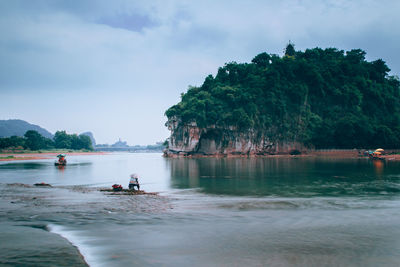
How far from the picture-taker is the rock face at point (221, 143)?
8794cm

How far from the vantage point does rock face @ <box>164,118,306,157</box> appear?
87.9 meters

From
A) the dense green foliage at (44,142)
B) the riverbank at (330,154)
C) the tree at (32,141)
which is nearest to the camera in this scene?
the riverbank at (330,154)

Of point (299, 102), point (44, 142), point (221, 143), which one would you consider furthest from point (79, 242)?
point (44, 142)

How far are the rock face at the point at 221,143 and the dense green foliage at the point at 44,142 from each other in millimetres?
57995

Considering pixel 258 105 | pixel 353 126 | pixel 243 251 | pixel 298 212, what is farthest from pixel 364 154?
pixel 243 251

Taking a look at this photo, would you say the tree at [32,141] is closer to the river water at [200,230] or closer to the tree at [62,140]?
the tree at [62,140]

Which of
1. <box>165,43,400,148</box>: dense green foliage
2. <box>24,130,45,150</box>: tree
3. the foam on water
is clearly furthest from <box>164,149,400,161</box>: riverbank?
the foam on water

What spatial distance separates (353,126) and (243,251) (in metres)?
80.2

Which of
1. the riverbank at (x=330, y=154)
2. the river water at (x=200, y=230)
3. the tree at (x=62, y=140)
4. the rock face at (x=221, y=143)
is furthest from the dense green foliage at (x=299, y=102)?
the tree at (x=62, y=140)

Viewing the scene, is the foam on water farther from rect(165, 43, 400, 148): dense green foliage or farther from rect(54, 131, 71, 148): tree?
rect(54, 131, 71, 148): tree

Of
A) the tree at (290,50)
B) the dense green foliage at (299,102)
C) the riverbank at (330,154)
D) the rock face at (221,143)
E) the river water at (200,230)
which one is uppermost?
the tree at (290,50)

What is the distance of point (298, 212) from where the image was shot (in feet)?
44.8

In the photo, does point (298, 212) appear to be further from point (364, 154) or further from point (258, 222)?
point (364, 154)

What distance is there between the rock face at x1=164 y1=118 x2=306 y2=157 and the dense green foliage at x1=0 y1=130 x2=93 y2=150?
57995 millimetres
